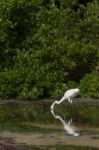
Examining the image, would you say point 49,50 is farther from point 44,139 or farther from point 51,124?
point 44,139

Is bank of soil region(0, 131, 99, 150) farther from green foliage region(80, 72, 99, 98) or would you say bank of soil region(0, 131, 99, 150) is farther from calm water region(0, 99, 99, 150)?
green foliage region(80, 72, 99, 98)

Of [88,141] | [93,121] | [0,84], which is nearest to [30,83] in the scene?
[0,84]

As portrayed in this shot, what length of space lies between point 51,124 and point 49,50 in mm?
7130

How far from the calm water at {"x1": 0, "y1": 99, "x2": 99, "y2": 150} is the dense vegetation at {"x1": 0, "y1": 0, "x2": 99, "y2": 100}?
1.15 meters

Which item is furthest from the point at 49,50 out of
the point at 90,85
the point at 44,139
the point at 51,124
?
the point at 44,139

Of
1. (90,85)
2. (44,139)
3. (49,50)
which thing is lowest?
(90,85)

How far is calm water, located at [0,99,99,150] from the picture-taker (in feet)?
38.7

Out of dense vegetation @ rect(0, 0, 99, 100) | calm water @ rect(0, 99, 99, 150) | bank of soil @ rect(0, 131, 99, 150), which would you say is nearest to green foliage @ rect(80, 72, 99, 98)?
dense vegetation @ rect(0, 0, 99, 100)

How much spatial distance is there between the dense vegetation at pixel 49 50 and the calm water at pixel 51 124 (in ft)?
3.78

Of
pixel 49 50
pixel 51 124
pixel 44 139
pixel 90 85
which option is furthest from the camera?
pixel 49 50

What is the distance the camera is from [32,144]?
456 inches

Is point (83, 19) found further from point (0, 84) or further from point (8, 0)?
point (0, 84)

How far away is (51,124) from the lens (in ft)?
47.2

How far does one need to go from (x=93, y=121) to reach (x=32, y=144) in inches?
139
